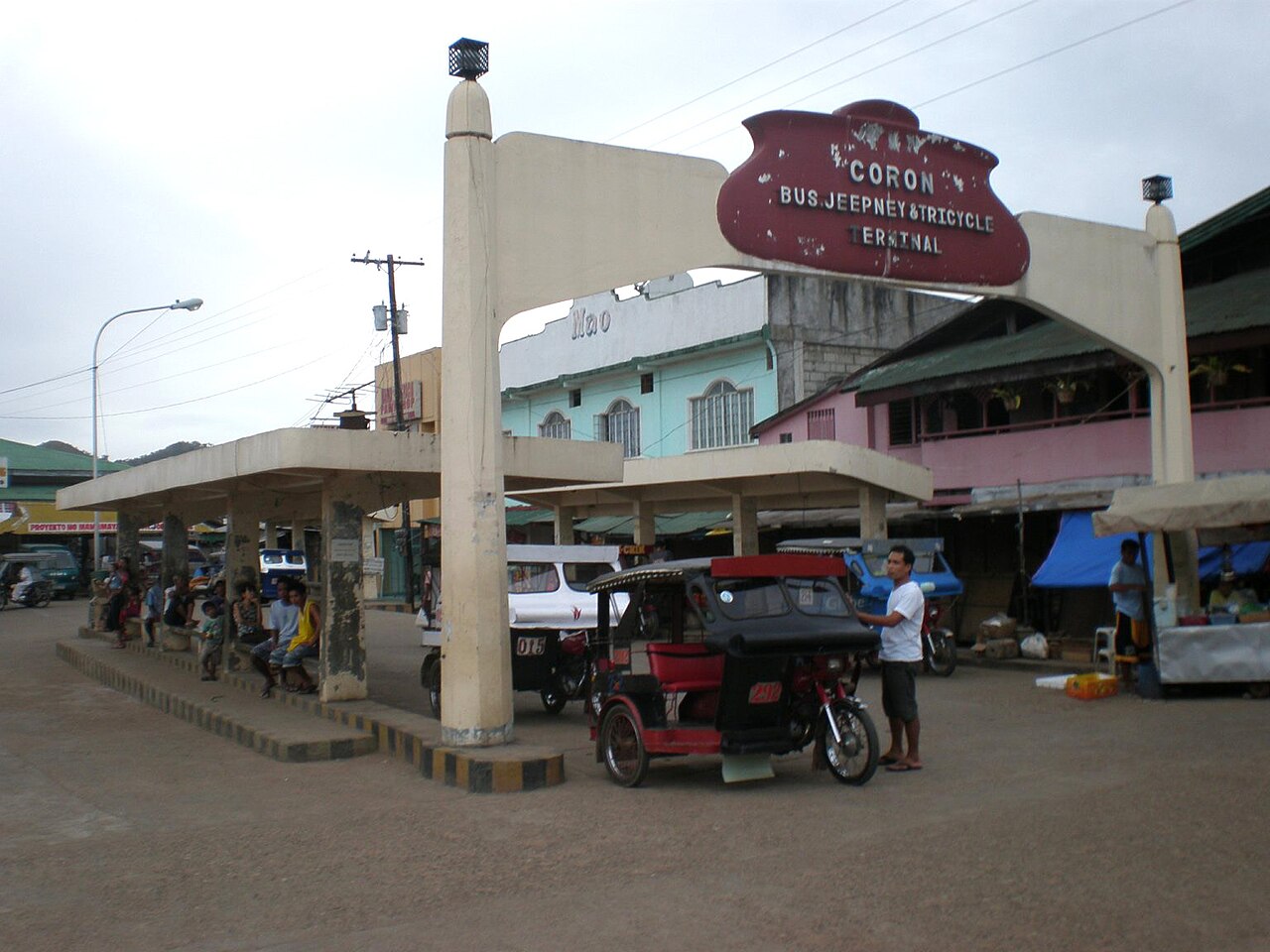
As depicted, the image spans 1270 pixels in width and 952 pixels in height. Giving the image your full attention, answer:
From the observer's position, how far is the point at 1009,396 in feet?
66.1

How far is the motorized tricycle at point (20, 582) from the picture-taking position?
37.8m

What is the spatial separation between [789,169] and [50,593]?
114 ft

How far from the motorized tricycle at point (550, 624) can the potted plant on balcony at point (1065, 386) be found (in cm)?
794

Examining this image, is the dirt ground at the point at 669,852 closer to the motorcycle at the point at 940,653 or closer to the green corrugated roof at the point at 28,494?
the motorcycle at the point at 940,653

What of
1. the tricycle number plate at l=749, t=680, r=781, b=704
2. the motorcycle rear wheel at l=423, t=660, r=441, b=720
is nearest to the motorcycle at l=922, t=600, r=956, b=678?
the motorcycle rear wheel at l=423, t=660, r=441, b=720

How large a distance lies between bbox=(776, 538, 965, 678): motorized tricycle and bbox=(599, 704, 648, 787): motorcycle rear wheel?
27.3 ft

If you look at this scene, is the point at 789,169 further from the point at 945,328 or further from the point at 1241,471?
the point at 945,328

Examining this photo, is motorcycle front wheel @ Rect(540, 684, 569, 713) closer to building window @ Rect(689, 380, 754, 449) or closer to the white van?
the white van

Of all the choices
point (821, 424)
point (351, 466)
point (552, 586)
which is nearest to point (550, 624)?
point (552, 586)

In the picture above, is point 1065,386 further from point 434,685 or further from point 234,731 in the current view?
point 234,731

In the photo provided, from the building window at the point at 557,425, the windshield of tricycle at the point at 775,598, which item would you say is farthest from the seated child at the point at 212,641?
the building window at the point at 557,425

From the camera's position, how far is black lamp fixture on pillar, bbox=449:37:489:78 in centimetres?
1067

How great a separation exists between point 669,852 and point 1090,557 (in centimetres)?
1210

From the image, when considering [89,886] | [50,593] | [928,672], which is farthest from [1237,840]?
[50,593]
